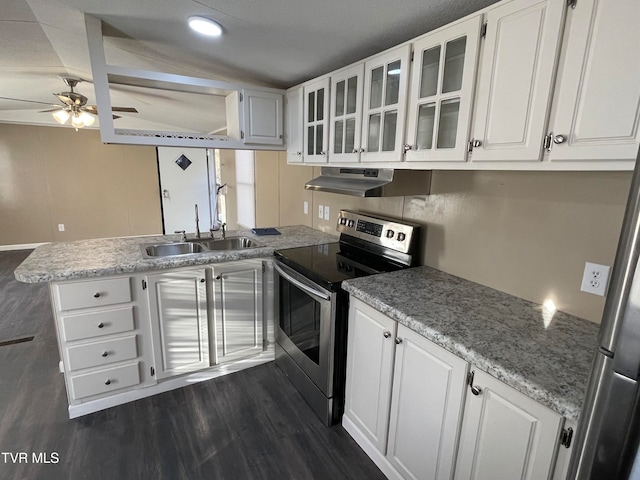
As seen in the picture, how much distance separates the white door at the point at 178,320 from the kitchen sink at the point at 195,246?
0.27 m

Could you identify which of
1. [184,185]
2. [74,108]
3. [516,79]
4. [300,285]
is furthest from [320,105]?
[184,185]

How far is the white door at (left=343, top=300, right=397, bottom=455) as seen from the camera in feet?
4.95

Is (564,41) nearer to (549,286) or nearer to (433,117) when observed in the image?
(433,117)

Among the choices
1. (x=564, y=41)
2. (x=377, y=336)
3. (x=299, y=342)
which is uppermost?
(x=564, y=41)

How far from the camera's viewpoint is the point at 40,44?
2.41m

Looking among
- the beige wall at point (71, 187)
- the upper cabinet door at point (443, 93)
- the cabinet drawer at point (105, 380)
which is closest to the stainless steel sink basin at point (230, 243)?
the cabinet drawer at point (105, 380)

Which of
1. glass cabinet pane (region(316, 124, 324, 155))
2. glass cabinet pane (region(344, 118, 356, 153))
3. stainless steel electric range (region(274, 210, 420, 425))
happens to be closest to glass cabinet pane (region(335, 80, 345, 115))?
glass cabinet pane (region(344, 118, 356, 153))

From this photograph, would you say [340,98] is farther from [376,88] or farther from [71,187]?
[71,187]

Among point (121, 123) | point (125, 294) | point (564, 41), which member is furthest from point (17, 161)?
point (564, 41)

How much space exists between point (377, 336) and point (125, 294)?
4.85 feet

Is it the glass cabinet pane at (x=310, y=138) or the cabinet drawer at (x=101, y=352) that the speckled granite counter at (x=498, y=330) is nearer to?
the glass cabinet pane at (x=310, y=138)

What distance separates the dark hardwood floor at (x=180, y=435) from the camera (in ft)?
5.41

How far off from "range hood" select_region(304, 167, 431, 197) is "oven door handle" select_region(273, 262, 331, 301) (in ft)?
1.92

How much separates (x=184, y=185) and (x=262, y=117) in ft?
15.5
